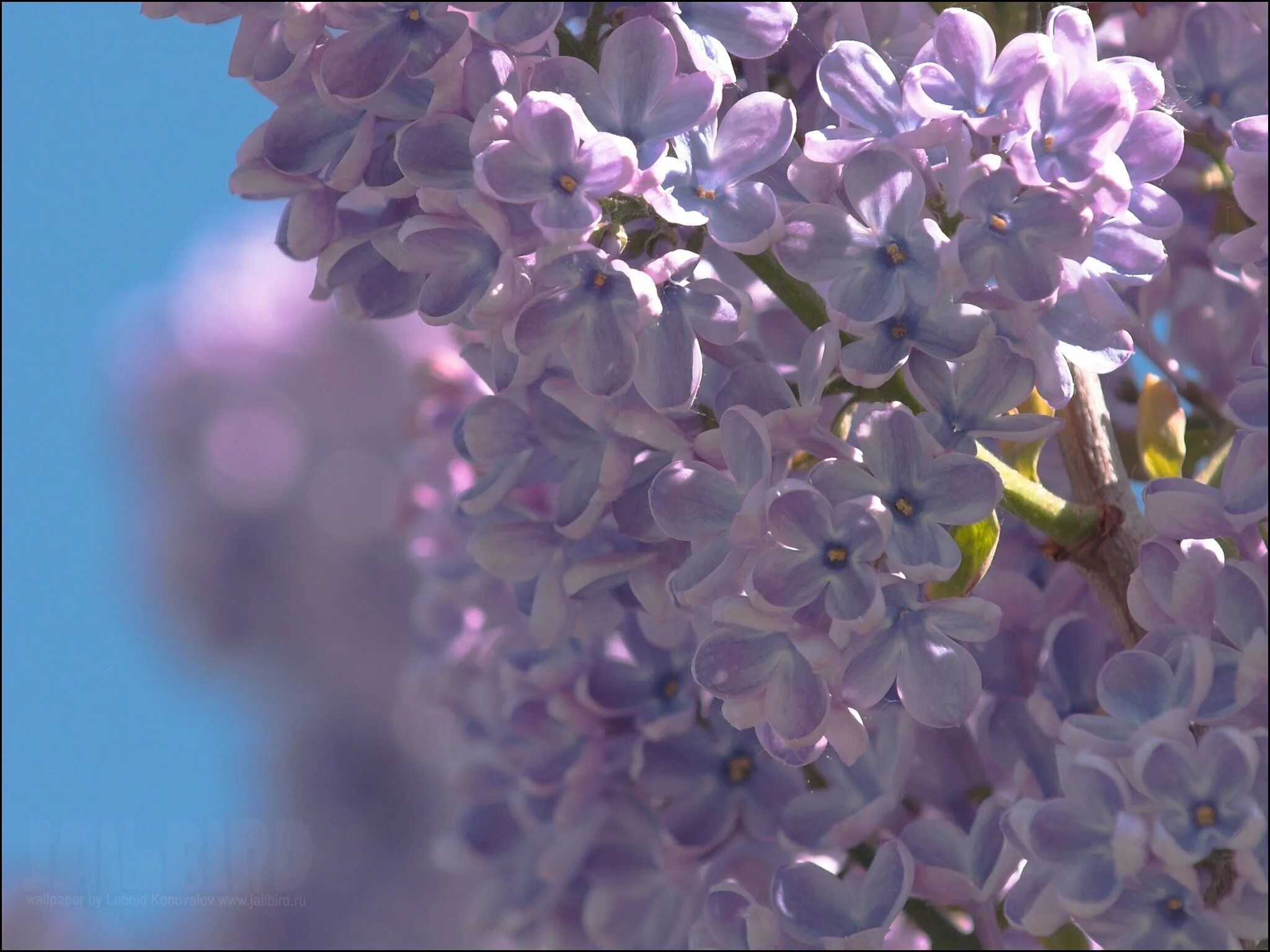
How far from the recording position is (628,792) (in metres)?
0.54

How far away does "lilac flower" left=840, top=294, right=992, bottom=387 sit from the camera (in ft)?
1.18

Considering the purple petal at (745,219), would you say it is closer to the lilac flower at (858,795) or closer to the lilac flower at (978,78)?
the lilac flower at (978,78)

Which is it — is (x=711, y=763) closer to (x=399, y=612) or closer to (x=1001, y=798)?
(x=1001, y=798)

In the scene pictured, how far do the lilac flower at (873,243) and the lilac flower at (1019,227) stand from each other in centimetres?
1

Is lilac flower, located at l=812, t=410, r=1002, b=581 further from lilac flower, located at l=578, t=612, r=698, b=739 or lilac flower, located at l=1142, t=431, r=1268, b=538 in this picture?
lilac flower, located at l=578, t=612, r=698, b=739

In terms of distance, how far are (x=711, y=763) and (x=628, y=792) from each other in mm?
44

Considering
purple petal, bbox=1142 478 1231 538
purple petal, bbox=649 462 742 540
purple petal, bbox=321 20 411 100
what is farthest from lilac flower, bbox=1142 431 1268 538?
purple petal, bbox=321 20 411 100

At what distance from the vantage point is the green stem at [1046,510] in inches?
16.2

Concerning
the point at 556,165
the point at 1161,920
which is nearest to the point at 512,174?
the point at 556,165

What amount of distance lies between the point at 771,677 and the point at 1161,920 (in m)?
0.10

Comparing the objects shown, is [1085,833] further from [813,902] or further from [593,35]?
[593,35]

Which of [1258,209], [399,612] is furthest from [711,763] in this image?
[399,612]

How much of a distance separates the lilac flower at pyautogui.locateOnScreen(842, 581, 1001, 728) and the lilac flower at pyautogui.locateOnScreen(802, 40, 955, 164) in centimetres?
10

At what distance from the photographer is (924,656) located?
14.3 inches
